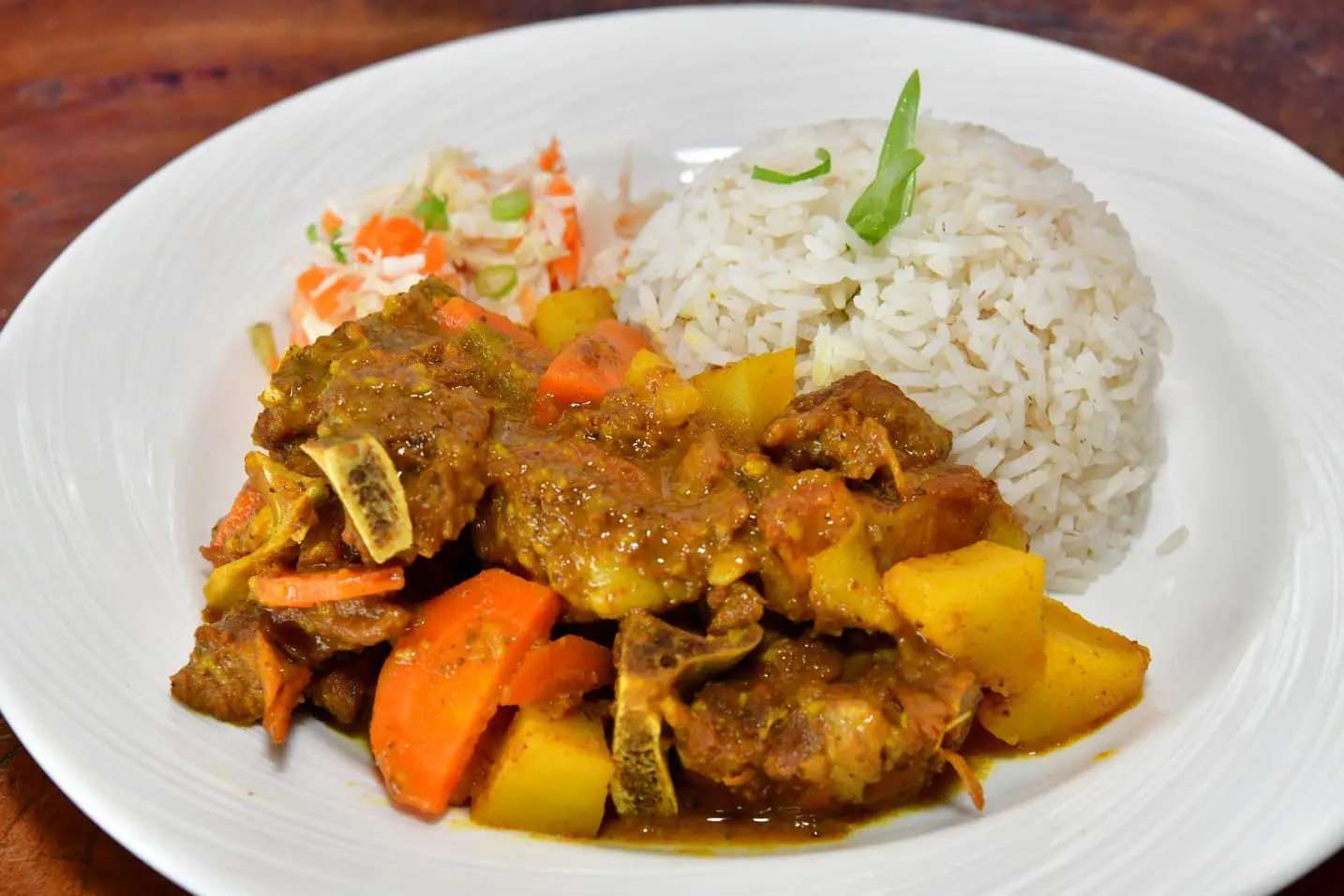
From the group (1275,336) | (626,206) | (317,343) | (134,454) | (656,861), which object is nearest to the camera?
(656,861)

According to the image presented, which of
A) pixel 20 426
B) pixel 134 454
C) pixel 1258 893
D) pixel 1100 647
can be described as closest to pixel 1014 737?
pixel 1100 647

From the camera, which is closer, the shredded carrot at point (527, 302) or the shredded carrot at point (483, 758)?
the shredded carrot at point (483, 758)

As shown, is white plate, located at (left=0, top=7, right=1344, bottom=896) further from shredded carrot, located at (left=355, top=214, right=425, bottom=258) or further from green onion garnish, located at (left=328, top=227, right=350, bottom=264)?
shredded carrot, located at (left=355, top=214, right=425, bottom=258)

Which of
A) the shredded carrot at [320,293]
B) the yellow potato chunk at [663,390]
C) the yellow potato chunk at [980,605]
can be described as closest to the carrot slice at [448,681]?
the yellow potato chunk at [663,390]

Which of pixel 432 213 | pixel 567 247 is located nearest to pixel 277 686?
pixel 432 213

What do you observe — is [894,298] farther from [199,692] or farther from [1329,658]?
[199,692]

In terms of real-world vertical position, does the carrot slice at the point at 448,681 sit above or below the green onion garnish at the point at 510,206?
below

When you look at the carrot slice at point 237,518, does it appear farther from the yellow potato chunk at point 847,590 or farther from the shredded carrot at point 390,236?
the yellow potato chunk at point 847,590
